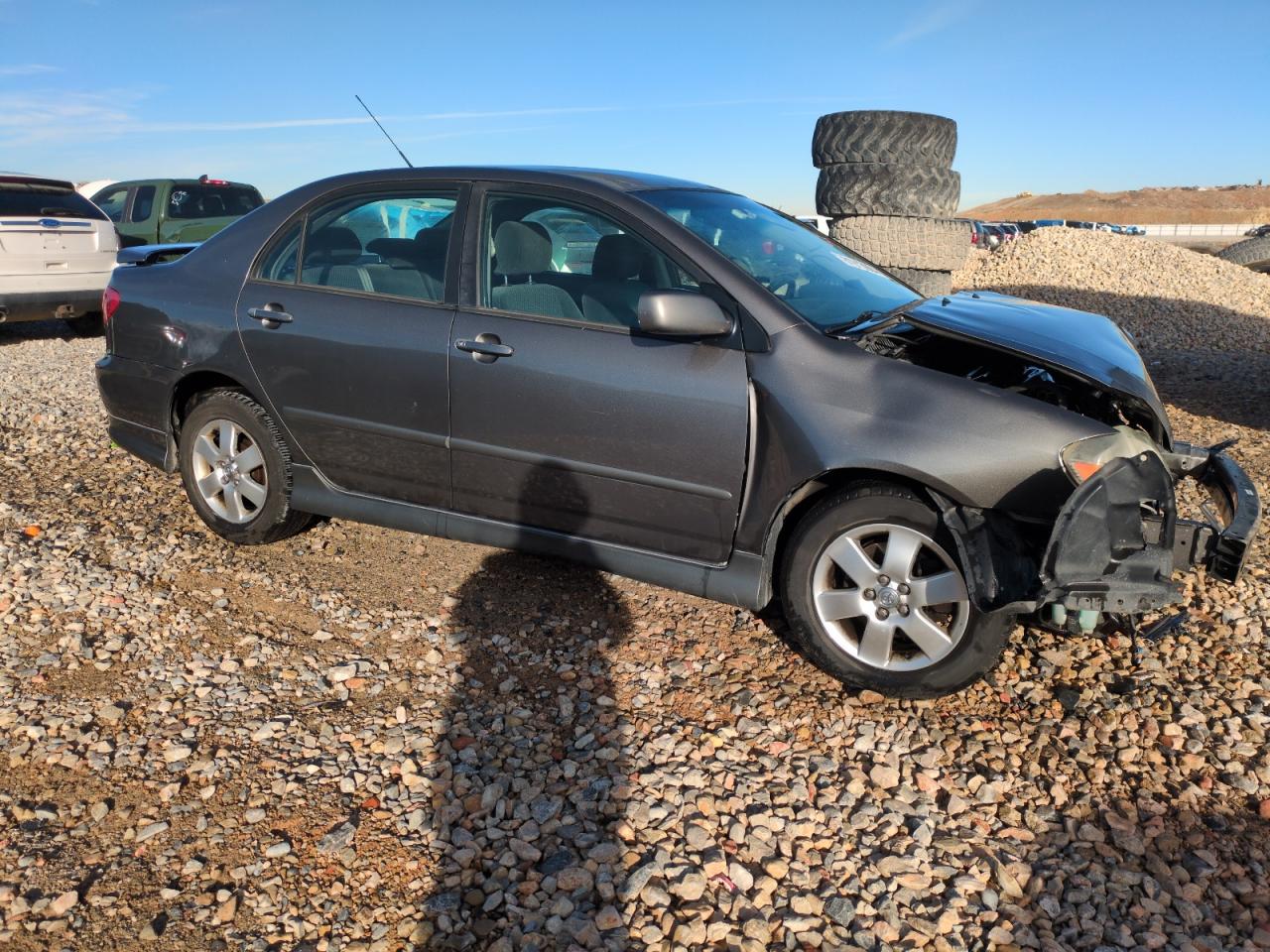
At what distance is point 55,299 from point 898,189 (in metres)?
8.89

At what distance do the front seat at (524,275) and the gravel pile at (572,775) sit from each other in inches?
50.4

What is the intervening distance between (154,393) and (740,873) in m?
3.73

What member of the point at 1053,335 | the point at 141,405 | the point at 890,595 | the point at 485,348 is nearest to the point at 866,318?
the point at 1053,335

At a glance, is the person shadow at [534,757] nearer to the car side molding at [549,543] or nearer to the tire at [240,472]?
the car side molding at [549,543]

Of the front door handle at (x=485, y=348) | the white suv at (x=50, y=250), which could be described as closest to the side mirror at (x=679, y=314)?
the front door handle at (x=485, y=348)

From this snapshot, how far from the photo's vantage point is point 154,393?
4734mm

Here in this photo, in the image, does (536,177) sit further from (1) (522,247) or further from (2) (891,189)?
(2) (891,189)

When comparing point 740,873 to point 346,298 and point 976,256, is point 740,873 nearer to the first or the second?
point 346,298

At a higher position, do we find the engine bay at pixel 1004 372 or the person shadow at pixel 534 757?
the engine bay at pixel 1004 372

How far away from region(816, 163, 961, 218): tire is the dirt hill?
2224 inches

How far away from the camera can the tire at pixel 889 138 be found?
375 inches

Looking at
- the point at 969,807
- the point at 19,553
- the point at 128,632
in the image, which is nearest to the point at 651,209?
the point at 969,807

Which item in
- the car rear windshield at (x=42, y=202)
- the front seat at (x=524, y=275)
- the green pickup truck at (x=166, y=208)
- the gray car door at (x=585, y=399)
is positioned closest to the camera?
the gray car door at (x=585, y=399)

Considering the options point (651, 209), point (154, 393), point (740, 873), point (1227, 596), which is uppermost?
point (651, 209)
